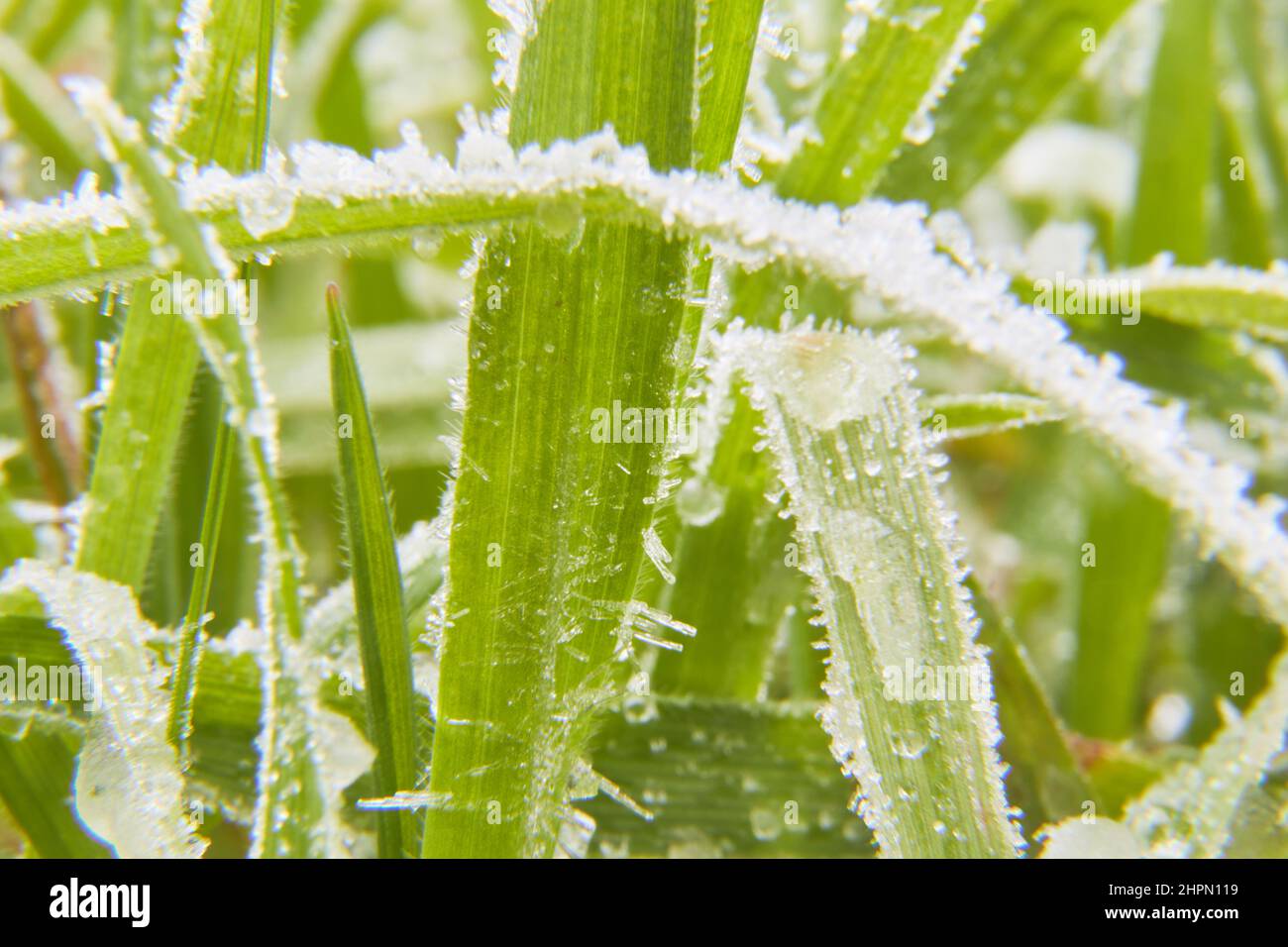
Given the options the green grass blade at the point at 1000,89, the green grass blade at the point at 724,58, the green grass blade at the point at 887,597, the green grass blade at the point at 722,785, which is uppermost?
the green grass blade at the point at 1000,89

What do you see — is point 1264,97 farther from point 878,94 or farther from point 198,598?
point 198,598

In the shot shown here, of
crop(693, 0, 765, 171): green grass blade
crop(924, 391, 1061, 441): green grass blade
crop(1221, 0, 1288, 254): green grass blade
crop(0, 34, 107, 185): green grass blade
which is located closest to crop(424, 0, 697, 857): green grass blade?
crop(693, 0, 765, 171): green grass blade

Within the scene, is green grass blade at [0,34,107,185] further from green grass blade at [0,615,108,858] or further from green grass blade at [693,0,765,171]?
green grass blade at [693,0,765,171]

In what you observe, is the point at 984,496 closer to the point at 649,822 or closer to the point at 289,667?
the point at 649,822

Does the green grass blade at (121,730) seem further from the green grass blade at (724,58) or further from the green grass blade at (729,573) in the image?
the green grass blade at (724,58)

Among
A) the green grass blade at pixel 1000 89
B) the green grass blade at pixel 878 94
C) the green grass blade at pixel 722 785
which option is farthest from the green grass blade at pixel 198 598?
the green grass blade at pixel 1000 89
